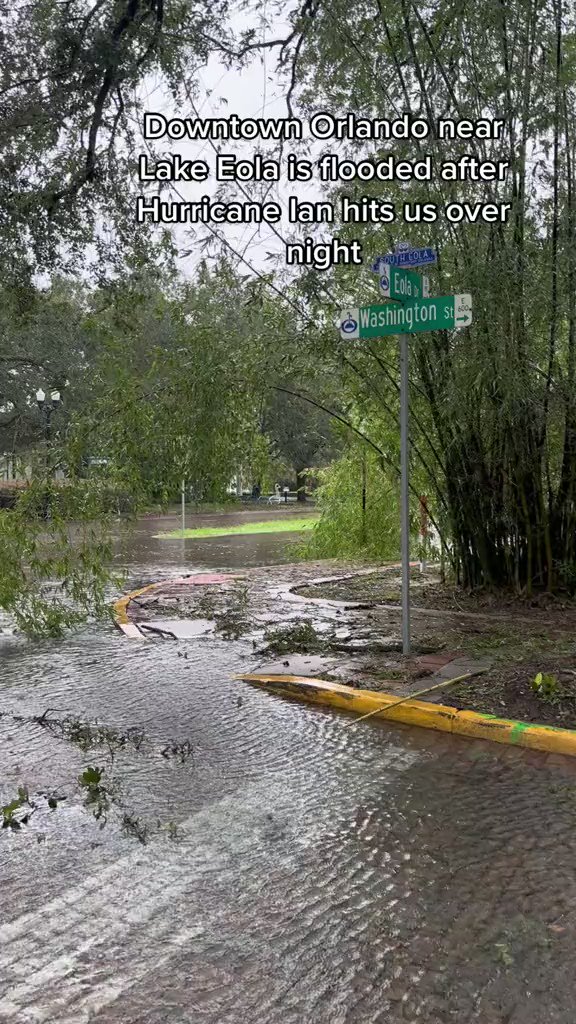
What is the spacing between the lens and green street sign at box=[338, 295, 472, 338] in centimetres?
628

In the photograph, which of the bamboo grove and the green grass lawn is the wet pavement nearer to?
the bamboo grove

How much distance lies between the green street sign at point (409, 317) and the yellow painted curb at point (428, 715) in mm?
2765

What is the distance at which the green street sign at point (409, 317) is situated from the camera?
628 centimetres

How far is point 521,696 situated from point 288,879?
2.83 m

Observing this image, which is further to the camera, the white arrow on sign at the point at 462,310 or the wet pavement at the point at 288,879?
the white arrow on sign at the point at 462,310

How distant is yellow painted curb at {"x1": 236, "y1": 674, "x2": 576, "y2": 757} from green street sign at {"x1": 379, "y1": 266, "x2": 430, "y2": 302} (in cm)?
301

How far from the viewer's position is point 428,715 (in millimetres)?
5531

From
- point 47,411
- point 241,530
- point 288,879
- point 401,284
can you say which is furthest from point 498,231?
point 47,411

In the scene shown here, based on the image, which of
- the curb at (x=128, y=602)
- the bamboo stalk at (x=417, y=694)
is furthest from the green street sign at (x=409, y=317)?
the curb at (x=128, y=602)

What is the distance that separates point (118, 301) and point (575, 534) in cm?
625

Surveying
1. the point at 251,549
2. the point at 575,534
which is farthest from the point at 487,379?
the point at 251,549

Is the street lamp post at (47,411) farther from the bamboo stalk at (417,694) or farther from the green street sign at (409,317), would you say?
the bamboo stalk at (417,694)

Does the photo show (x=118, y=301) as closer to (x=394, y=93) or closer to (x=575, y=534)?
(x=394, y=93)

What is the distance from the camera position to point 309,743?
17.0 ft
